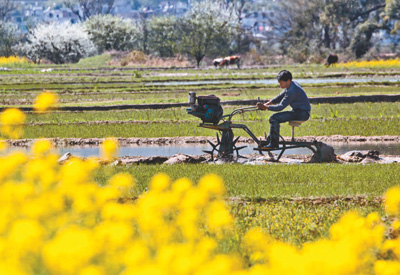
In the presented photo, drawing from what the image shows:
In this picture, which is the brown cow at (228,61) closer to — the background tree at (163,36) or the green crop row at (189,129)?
the background tree at (163,36)

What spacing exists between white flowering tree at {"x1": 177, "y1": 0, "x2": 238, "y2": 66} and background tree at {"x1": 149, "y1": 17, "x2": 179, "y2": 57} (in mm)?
1195

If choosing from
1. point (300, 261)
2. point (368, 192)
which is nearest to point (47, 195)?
point (300, 261)

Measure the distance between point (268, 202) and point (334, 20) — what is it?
5665 centimetres

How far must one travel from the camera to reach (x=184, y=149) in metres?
16.7

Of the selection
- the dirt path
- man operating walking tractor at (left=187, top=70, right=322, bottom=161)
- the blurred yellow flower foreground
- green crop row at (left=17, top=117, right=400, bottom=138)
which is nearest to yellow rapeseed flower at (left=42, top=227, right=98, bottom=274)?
the blurred yellow flower foreground

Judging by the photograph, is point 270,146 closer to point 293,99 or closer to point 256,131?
point 293,99

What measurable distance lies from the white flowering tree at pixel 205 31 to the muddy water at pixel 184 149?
44316 mm

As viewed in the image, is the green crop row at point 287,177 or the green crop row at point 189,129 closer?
the green crop row at point 287,177

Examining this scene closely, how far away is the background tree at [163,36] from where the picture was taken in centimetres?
6952

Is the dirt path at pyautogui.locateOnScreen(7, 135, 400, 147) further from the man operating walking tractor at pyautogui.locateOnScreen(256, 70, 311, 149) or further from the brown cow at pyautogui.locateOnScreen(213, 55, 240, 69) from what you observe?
the brown cow at pyautogui.locateOnScreen(213, 55, 240, 69)

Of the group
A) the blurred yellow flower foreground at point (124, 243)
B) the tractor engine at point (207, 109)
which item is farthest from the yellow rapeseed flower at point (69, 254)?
the tractor engine at point (207, 109)

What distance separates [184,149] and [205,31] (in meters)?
49.2

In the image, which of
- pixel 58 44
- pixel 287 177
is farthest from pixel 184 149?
pixel 58 44

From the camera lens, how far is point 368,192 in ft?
30.1
